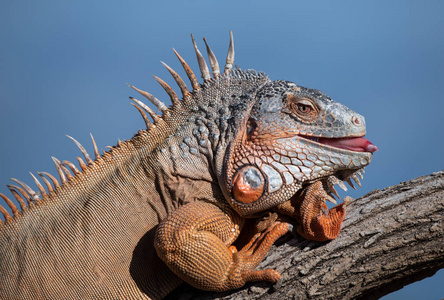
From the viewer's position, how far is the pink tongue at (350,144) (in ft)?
14.6

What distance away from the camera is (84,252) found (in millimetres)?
4434

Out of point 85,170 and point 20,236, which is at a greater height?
point 85,170

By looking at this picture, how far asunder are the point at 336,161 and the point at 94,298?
9.07ft

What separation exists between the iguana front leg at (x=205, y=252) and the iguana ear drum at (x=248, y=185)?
33 cm

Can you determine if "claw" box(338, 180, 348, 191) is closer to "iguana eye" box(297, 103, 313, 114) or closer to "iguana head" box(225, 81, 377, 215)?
"iguana head" box(225, 81, 377, 215)

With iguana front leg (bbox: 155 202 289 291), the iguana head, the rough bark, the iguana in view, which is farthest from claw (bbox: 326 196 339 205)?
iguana front leg (bbox: 155 202 289 291)

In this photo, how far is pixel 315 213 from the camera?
436 cm

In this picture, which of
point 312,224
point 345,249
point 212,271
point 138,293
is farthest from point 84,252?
point 345,249

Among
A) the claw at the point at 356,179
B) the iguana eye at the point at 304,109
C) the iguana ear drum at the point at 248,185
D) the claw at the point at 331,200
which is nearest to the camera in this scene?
the iguana ear drum at the point at 248,185

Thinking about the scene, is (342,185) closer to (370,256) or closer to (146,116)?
(370,256)

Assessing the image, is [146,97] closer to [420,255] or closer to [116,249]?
[116,249]

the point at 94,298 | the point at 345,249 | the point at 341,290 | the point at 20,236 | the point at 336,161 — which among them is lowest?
the point at 94,298

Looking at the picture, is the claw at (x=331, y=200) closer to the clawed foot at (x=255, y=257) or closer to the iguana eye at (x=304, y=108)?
the clawed foot at (x=255, y=257)

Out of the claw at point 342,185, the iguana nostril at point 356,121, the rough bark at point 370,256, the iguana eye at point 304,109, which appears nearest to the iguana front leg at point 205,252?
the rough bark at point 370,256
